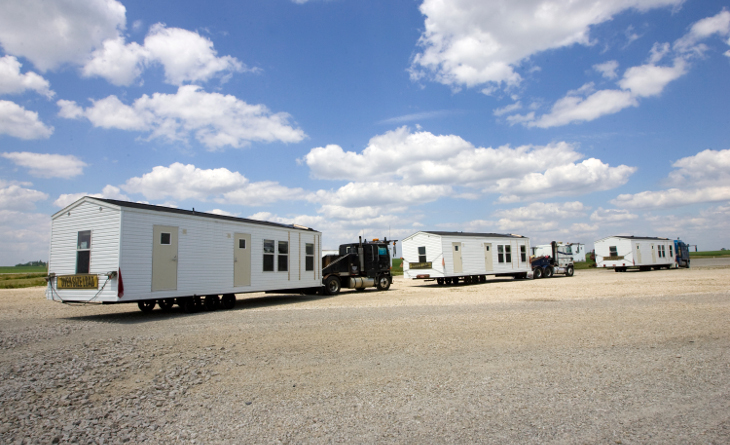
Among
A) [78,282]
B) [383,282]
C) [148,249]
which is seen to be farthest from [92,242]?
[383,282]

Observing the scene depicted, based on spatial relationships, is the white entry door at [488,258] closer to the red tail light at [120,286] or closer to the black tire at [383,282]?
the black tire at [383,282]

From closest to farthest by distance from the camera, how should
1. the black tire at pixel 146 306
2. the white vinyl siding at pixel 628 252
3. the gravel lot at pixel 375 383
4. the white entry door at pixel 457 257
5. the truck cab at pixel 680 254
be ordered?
the gravel lot at pixel 375 383
the black tire at pixel 146 306
the white entry door at pixel 457 257
the white vinyl siding at pixel 628 252
the truck cab at pixel 680 254

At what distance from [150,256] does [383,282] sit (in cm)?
1277

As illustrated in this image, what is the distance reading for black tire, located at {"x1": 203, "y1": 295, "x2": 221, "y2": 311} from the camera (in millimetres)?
13689

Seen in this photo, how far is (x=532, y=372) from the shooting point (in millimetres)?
5590

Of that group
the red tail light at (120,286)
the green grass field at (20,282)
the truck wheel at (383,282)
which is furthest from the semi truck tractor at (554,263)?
the green grass field at (20,282)

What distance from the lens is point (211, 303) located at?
45.3 feet

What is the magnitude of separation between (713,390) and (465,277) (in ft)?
65.5

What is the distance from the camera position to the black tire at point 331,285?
776 inches

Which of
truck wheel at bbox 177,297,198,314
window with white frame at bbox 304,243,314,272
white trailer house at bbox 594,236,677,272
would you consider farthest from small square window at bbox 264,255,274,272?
white trailer house at bbox 594,236,677,272

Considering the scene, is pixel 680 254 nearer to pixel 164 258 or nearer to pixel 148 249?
pixel 164 258

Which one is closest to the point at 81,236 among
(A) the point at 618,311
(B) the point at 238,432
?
(B) the point at 238,432

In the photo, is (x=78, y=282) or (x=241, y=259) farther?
(x=241, y=259)

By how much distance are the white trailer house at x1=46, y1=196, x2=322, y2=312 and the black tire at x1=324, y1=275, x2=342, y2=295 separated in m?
4.56
